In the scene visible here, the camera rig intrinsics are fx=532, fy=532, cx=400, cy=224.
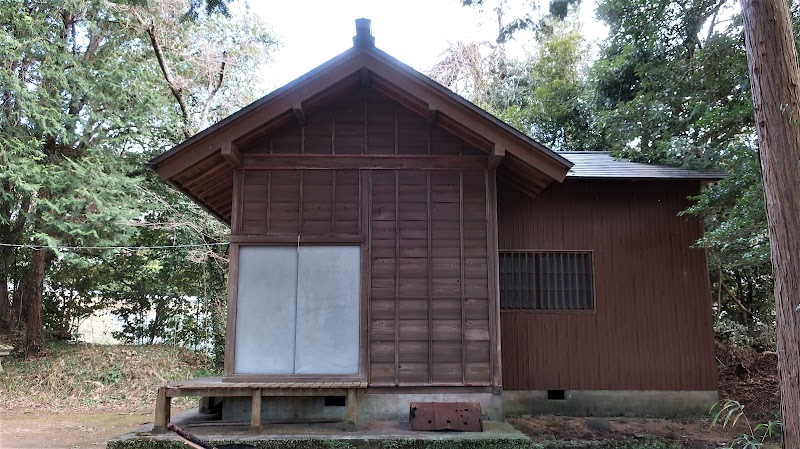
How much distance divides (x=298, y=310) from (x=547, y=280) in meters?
3.73

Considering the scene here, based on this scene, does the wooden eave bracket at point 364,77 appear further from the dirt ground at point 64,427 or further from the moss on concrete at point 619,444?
the dirt ground at point 64,427

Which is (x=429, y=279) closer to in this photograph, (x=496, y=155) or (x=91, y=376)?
(x=496, y=155)

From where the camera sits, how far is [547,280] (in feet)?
26.1

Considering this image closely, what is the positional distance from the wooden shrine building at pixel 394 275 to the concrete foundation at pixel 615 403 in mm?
21

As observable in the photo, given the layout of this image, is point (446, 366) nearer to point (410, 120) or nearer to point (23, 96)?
point (410, 120)

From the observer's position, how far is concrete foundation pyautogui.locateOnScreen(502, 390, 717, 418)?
7633 mm

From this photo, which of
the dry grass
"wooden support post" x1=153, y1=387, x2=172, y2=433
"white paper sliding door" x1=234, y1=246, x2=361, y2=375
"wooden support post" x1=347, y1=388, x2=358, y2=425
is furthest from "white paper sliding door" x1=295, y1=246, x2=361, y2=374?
the dry grass

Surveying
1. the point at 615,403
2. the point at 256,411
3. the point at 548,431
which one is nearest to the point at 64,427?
the point at 256,411

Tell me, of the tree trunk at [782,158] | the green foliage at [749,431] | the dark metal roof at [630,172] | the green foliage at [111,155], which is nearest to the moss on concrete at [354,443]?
the green foliage at [749,431]

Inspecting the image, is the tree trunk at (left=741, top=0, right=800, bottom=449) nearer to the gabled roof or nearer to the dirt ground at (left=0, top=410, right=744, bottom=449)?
the gabled roof

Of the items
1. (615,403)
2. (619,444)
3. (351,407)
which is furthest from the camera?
(615,403)

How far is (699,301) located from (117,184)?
11.5 m

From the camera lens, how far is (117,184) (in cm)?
1171

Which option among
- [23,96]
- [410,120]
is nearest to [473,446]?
[410,120]
